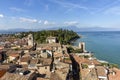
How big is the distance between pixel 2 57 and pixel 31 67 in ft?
54.0

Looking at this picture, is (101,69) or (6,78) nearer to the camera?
(6,78)

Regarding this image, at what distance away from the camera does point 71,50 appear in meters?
53.8

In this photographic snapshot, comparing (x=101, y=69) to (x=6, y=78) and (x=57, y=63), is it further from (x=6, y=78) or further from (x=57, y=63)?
(x=6, y=78)

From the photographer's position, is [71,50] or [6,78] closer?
[6,78]

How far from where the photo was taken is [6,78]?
19.3 m

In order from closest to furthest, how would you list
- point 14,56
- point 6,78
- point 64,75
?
1. point 6,78
2. point 64,75
3. point 14,56

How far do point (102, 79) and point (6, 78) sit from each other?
521 inches

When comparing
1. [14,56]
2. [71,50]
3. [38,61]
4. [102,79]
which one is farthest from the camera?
[71,50]

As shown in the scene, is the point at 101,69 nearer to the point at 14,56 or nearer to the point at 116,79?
the point at 116,79

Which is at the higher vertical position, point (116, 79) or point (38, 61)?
point (38, 61)

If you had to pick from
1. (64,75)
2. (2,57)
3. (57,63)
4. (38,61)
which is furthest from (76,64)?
(2,57)

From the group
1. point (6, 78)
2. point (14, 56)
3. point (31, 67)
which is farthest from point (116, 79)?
point (14, 56)

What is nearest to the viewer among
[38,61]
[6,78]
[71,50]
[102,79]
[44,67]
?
[6,78]

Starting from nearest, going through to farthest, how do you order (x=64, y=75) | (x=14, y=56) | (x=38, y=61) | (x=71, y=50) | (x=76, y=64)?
(x=64, y=75)
(x=38, y=61)
(x=76, y=64)
(x=14, y=56)
(x=71, y=50)
